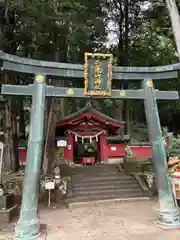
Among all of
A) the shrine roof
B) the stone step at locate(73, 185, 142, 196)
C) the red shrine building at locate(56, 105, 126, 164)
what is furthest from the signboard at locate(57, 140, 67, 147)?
the stone step at locate(73, 185, 142, 196)

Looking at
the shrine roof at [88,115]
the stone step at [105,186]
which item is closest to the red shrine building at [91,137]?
the shrine roof at [88,115]

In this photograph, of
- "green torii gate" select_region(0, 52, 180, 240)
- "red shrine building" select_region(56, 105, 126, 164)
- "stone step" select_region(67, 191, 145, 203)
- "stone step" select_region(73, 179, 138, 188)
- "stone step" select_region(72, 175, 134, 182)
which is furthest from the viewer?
"red shrine building" select_region(56, 105, 126, 164)

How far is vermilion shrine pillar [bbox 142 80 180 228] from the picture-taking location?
214 inches

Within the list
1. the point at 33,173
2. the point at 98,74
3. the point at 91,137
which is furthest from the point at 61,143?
the point at 33,173

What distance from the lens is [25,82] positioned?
14.6m

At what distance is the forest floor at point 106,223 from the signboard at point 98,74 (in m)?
3.39

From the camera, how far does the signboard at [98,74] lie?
6070 millimetres

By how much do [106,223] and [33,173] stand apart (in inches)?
101

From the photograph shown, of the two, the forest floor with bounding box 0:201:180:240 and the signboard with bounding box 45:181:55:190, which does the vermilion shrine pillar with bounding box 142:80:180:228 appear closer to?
the forest floor with bounding box 0:201:180:240

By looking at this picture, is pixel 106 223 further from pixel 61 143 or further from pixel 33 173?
pixel 61 143

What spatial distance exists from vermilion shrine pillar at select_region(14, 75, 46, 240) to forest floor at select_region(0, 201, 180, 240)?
1.41 feet

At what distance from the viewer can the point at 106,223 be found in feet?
20.5

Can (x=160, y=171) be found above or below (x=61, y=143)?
below

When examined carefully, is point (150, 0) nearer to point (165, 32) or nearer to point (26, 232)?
point (165, 32)
